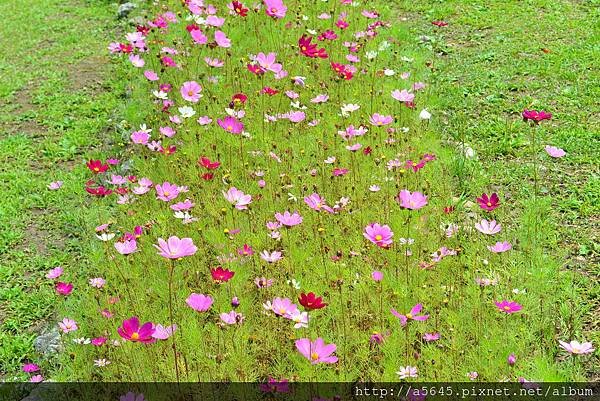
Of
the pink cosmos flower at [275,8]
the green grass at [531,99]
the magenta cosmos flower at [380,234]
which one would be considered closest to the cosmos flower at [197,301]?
the magenta cosmos flower at [380,234]

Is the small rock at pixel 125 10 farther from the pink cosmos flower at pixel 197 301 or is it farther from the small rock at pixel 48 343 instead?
the pink cosmos flower at pixel 197 301

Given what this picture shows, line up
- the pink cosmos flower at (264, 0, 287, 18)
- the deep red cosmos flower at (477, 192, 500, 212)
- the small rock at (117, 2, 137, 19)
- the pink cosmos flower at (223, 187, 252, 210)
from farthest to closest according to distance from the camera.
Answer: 1. the small rock at (117, 2, 137, 19)
2. the pink cosmos flower at (264, 0, 287, 18)
3. the pink cosmos flower at (223, 187, 252, 210)
4. the deep red cosmos flower at (477, 192, 500, 212)

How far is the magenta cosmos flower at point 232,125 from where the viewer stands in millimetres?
4105

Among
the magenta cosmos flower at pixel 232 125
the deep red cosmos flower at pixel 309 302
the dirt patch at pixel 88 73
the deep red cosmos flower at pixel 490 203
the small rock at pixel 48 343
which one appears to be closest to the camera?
the deep red cosmos flower at pixel 309 302

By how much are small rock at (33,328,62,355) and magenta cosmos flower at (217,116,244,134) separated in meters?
1.67

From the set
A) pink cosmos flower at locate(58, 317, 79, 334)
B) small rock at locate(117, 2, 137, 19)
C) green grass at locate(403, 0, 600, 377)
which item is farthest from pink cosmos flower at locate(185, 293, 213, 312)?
small rock at locate(117, 2, 137, 19)

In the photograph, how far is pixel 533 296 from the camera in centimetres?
295

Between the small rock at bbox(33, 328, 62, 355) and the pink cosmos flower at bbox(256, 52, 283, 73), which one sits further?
the pink cosmos flower at bbox(256, 52, 283, 73)

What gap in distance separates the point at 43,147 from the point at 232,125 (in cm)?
209

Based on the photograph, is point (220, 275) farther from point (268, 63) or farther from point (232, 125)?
point (268, 63)

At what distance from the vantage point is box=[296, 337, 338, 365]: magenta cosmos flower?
2334 mm

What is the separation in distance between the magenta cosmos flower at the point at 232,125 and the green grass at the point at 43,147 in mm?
1133

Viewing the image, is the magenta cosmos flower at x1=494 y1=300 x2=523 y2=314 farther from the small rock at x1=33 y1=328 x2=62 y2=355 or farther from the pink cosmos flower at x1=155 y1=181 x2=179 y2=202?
the small rock at x1=33 y1=328 x2=62 y2=355

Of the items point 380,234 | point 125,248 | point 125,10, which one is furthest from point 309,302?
point 125,10
